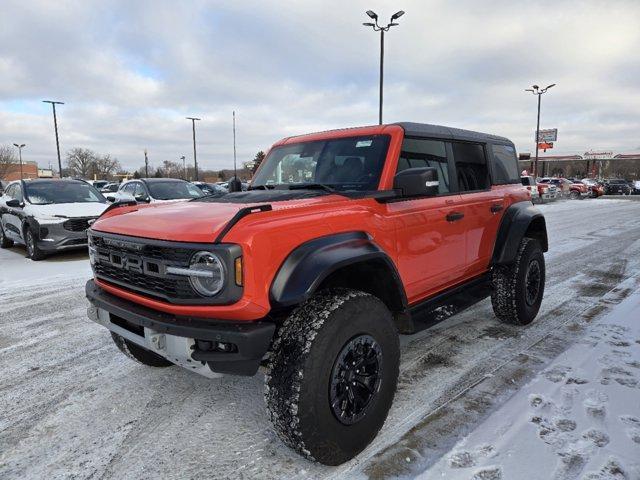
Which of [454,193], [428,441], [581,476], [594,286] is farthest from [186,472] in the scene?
[594,286]

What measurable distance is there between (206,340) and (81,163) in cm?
9654

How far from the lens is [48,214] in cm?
849

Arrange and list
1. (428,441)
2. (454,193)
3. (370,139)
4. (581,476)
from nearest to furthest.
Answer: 1. (581,476)
2. (428,441)
3. (370,139)
4. (454,193)

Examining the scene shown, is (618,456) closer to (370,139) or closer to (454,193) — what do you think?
(454,193)

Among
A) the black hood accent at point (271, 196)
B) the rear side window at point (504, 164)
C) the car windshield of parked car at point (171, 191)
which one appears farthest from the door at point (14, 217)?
the rear side window at point (504, 164)

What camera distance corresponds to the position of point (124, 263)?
103 inches

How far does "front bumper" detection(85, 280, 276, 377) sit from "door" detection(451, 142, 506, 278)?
232 centimetres

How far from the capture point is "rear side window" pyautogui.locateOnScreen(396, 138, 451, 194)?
3.28 meters

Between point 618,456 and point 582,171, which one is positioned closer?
point 618,456

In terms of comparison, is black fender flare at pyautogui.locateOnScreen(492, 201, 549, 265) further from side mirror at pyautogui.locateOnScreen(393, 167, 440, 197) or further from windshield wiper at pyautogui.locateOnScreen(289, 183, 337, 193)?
windshield wiper at pyautogui.locateOnScreen(289, 183, 337, 193)

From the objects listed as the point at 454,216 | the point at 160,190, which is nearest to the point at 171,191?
the point at 160,190

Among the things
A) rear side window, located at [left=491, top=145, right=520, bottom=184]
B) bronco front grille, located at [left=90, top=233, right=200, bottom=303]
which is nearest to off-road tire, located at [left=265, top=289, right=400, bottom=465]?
bronco front grille, located at [left=90, top=233, right=200, bottom=303]

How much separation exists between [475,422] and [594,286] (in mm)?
4240

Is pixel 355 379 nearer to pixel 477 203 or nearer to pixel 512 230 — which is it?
pixel 477 203
